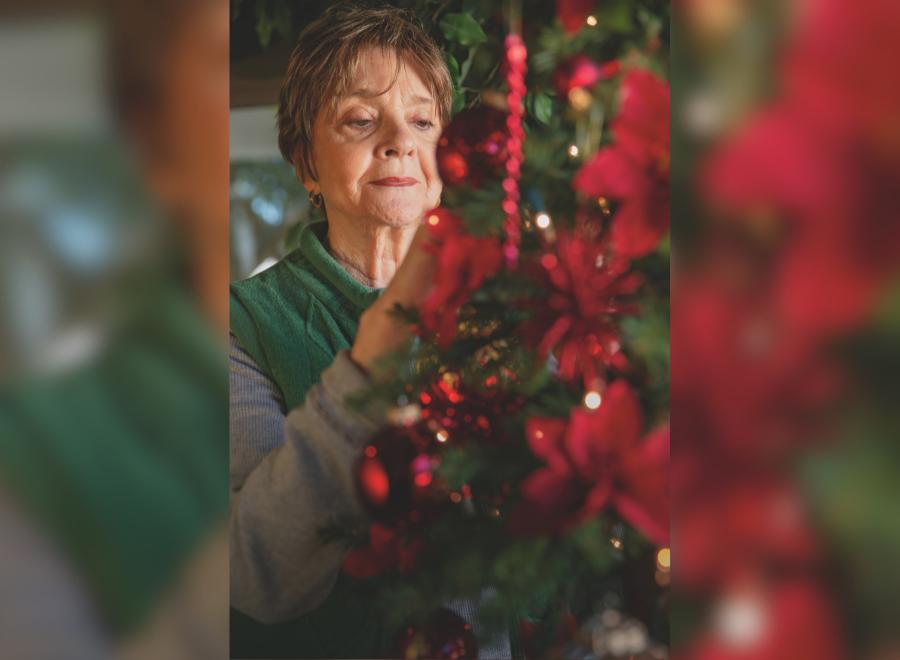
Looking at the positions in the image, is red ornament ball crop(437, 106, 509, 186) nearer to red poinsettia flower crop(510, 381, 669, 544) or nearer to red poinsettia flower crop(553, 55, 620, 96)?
red poinsettia flower crop(553, 55, 620, 96)

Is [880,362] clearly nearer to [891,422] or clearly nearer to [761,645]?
[891,422]

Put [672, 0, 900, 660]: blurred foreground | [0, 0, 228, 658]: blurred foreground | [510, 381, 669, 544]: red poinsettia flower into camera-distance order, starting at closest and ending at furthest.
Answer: [672, 0, 900, 660]: blurred foreground < [510, 381, 669, 544]: red poinsettia flower < [0, 0, 228, 658]: blurred foreground

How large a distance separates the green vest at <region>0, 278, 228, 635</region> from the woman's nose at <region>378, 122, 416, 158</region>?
24 centimetres

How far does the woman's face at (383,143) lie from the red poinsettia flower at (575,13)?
150 mm

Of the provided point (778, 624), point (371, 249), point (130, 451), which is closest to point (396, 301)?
point (371, 249)

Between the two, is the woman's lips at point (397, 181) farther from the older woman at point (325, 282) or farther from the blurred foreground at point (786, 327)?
the blurred foreground at point (786, 327)

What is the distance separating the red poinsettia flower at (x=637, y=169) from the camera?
2.25 ft

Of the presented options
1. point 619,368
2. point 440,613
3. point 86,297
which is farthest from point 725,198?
point 86,297

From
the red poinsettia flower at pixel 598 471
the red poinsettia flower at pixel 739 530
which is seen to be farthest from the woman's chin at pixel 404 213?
the red poinsettia flower at pixel 739 530

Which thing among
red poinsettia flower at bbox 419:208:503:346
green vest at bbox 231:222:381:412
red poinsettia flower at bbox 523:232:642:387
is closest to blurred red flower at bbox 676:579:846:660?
red poinsettia flower at bbox 523:232:642:387

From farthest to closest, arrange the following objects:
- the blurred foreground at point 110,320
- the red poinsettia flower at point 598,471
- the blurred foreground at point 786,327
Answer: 1. the blurred foreground at point 110,320
2. the red poinsettia flower at point 598,471
3. the blurred foreground at point 786,327

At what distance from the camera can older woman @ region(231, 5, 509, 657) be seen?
819mm

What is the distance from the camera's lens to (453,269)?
752 millimetres

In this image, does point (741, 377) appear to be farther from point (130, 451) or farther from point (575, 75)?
point (130, 451)
